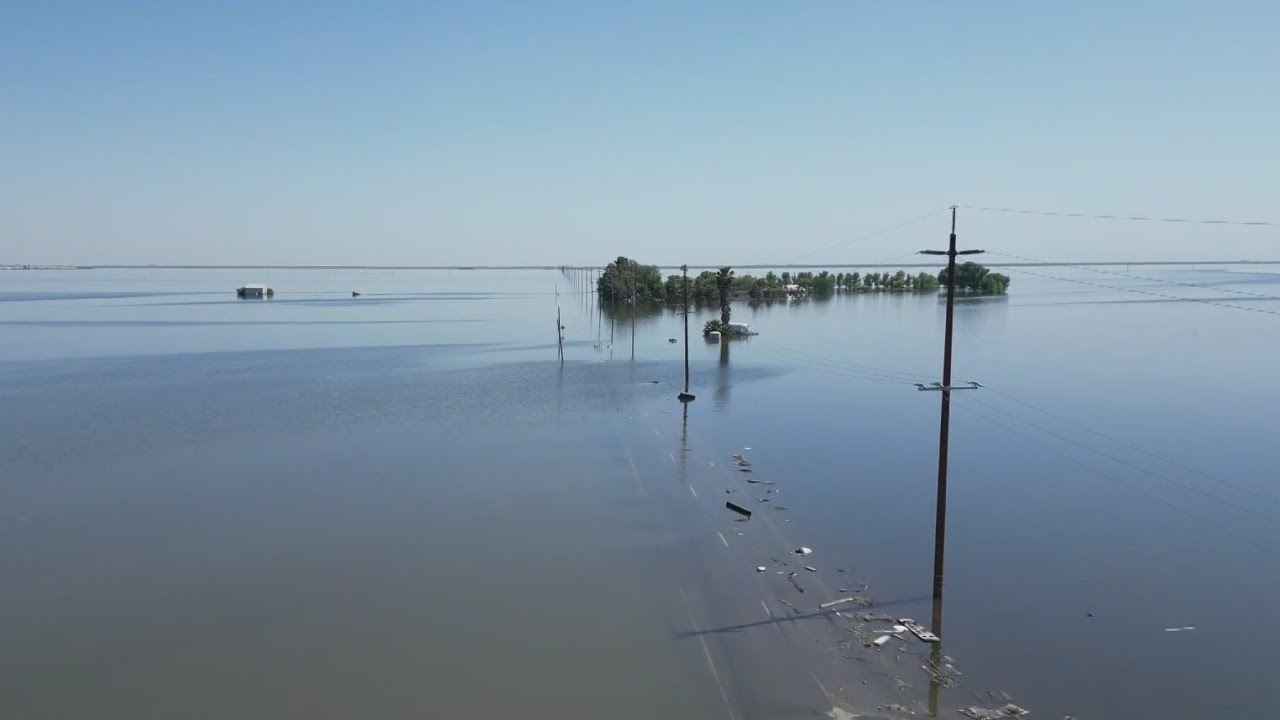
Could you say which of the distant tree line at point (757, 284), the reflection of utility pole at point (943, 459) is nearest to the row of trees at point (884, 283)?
the distant tree line at point (757, 284)

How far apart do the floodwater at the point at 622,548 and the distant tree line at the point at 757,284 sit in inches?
2042

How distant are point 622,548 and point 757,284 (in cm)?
9964

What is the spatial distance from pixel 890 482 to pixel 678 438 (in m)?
7.11

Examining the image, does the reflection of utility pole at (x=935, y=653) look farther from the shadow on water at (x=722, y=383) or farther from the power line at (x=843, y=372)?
the power line at (x=843, y=372)

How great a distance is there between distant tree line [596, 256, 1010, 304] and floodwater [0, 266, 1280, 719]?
51.9 meters

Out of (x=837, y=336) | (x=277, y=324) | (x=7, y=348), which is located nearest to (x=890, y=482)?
(x=837, y=336)

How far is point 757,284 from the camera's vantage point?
112812mm

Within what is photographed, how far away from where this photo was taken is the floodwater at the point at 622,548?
34.9 feet

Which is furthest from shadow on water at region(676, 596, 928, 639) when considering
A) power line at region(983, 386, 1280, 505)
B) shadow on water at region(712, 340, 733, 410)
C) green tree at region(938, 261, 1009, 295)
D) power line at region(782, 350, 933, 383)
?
green tree at region(938, 261, 1009, 295)

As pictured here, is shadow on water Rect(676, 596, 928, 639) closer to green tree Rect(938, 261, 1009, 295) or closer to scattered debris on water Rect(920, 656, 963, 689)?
scattered debris on water Rect(920, 656, 963, 689)

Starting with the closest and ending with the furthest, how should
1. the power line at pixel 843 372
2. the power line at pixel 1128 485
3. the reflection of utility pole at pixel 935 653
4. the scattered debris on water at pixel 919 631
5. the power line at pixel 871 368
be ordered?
the reflection of utility pole at pixel 935 653, the scattered debris on water at pixel 919 631, the power line at pixel 1128 485, the power line at pixel 843 372, the power line at pixel 871 368

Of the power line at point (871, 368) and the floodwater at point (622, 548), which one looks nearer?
the floodwater at point (622, 548)

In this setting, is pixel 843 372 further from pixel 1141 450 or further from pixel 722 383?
pixel 1141 450

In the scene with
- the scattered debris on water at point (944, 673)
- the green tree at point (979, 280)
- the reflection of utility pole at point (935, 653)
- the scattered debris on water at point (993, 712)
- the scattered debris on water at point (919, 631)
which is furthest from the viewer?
the green tree at point (979, 280)
